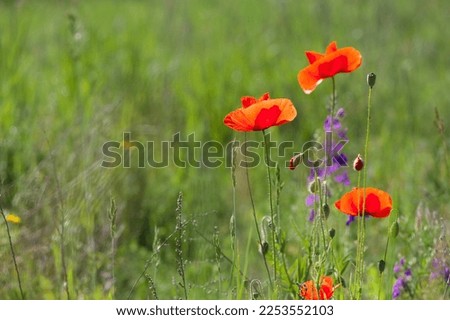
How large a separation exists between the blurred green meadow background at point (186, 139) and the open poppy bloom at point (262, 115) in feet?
0.63

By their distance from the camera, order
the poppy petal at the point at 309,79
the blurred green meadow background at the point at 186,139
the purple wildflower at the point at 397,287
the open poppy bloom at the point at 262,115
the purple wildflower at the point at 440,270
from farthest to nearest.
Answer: the blurred green meadow background at the point at 186,139 → the purple wildflower at the point at 397,287 → the purple wildflower at the point at 440,270 → the poppy petal at the point at 309,79 → the open poppy bloom at the point at 262,115

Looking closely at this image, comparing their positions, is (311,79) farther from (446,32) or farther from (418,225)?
(446,32)

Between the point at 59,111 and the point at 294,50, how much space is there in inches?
82.1

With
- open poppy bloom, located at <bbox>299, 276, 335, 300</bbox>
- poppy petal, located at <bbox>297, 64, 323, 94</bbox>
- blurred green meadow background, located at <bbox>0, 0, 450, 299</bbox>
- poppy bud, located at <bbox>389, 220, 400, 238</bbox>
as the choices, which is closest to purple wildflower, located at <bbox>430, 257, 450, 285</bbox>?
blurred green meadow background, located at <bbox>0, 0, 450, 299</bbox>

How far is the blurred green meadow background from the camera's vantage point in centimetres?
244

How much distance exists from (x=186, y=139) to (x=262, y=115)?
220 centimetres

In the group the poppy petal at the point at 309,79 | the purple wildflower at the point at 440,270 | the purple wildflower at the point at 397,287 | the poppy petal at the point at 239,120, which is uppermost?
the poppy petal at the point at 309,79

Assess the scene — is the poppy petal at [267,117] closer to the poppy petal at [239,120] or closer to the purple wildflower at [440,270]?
the poppy petal at [239,120]

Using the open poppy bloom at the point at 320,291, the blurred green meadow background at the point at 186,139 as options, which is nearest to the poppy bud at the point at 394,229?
the blurred green meadow background at the point at 186,139

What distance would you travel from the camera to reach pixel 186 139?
12.8 ft

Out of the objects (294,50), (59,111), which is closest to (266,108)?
(59,111)

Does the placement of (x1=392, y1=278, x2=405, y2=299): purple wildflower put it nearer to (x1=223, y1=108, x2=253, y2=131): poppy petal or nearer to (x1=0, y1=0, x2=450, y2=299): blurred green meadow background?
(x1=0, y1=0, x2=450, y2=299): blurred green meadow background

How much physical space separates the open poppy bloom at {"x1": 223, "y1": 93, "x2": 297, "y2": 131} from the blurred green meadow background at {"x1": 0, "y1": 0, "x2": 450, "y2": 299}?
0.63 ft

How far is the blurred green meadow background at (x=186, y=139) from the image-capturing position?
2.44 m
